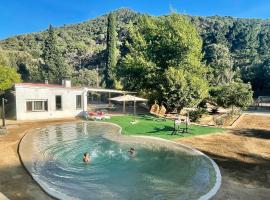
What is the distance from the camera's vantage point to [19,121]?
29297mm

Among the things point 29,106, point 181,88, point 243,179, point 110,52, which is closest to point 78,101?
point 29,106

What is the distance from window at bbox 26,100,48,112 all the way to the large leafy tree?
12.5 metres

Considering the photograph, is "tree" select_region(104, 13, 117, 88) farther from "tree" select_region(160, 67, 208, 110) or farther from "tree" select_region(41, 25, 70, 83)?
"tree" select_region(160, 67, 208, 110)

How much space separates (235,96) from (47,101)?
79.0 ft

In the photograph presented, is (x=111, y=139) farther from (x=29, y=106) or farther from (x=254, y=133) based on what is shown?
(x=254, y=133)

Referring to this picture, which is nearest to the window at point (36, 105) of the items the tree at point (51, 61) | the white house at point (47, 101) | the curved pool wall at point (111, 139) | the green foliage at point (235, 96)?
the white house at point (47, 101)

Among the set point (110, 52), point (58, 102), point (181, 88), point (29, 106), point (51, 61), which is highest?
point (110, 52)

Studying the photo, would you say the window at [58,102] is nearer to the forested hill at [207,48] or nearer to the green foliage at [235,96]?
the green foliage at [235,96]

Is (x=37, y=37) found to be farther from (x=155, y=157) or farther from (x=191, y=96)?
(x=155, y=157)

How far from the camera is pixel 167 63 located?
3722 cm

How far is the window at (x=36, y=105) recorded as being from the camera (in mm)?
30750

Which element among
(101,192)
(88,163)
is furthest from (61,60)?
(101,192)

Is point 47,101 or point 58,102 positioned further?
point 58,102

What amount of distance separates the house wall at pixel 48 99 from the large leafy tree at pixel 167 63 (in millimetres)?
8579
